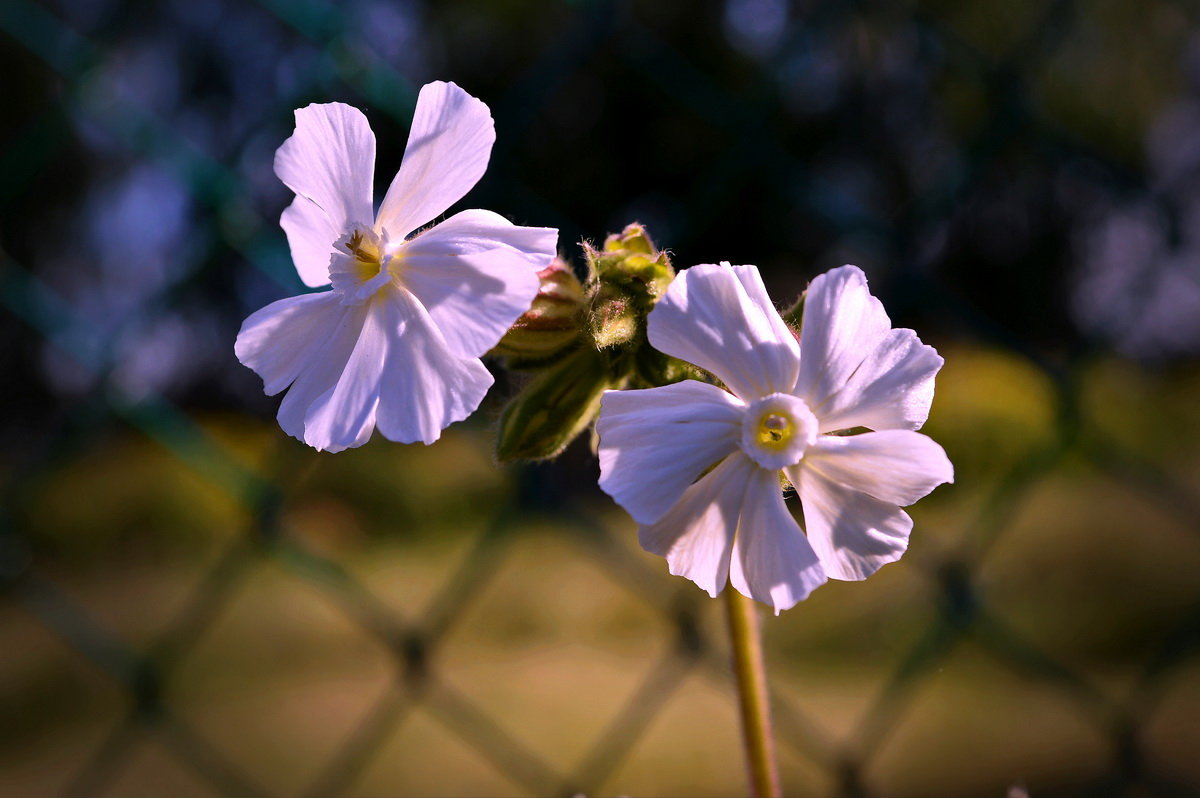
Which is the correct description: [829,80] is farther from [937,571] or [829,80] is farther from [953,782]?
[953,782]

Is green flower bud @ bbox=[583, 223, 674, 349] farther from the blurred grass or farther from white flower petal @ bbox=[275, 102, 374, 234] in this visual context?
the blurred grass

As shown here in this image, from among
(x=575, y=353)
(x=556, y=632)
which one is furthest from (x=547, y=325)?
Answer: (x=556, y=632)

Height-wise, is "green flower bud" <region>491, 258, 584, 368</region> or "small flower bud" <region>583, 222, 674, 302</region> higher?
"small flower bud" <region>583, 222, 674, 302</region>

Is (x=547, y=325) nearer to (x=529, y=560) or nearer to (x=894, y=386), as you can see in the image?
(x=894, y=386)

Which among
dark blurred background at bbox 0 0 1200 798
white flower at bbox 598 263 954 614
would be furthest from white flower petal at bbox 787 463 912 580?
dark blurred background at bbox 0 0 1200 798

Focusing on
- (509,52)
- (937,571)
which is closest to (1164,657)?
(937,571)

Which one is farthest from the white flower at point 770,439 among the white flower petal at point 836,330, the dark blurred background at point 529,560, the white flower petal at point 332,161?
the dark blurred background at point 529,560
